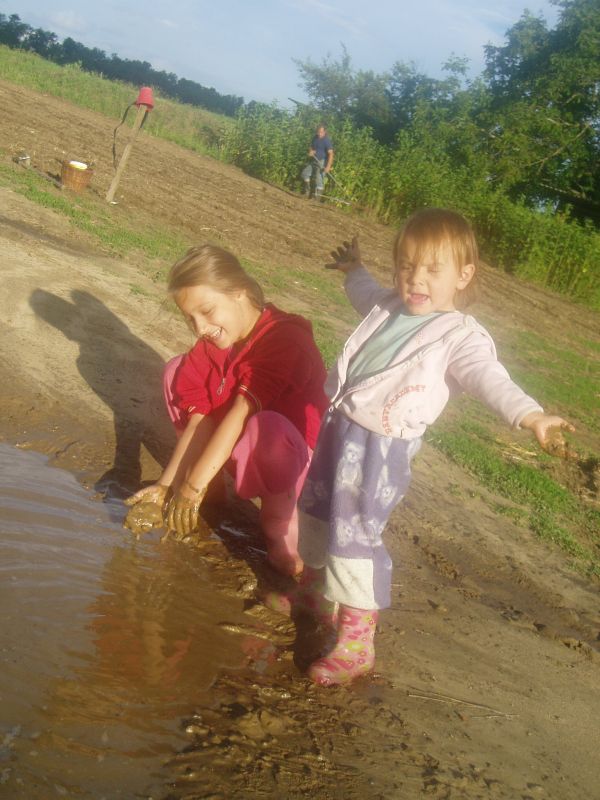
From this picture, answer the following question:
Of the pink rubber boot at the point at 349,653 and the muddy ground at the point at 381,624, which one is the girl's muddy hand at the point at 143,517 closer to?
the muddy ground at the point at 381,624

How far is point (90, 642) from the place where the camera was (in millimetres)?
2574

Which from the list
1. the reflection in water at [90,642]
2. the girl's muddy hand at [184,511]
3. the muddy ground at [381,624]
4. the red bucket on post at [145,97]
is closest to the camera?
the reflection in water at [90,642]

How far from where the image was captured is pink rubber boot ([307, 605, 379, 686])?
8.81 ft

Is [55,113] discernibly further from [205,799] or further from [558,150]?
[205,799]

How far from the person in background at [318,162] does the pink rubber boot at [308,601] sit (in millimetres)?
18669

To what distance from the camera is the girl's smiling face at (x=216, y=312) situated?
3.21 m

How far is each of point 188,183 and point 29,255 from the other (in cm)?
1056

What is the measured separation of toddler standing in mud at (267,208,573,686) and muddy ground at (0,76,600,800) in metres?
0.26

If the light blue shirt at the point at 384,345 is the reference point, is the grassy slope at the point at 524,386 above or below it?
below

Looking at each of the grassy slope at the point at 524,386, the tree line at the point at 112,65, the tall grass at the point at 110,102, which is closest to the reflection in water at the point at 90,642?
the grassy slope at the point at 524,386

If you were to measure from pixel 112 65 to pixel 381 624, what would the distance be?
76496 millimetres

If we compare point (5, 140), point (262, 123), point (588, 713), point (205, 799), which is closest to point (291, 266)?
point (5, 140)

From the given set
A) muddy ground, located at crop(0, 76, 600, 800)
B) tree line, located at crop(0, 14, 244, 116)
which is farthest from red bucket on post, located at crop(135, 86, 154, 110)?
tree line, located at crop(0, 14, 244, 116)

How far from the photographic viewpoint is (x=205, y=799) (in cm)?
197
